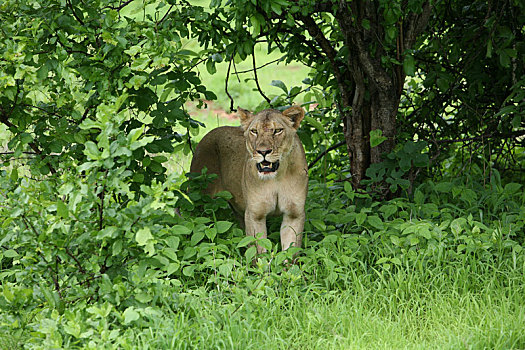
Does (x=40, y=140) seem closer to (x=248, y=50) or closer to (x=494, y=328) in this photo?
(x=248, y=50)

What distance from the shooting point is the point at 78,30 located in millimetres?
4055

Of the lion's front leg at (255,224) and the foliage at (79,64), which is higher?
the foliage at (79,64)

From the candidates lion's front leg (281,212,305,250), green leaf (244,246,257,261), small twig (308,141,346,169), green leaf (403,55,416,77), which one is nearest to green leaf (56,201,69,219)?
green leaf (244,246,257,261)

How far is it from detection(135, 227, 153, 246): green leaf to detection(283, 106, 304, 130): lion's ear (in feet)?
5.98

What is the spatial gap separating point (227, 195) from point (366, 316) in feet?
5.17

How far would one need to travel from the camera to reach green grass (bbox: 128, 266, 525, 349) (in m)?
3.58

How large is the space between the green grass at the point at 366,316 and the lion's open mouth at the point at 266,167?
0.81m

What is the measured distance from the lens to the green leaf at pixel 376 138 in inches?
216

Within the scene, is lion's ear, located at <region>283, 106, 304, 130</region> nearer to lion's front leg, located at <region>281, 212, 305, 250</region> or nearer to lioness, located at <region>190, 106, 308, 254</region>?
lioness, located at <region>190, 106, 308, 254</region>

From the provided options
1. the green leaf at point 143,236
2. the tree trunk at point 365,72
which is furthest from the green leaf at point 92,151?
the tree trunk at point 365,72

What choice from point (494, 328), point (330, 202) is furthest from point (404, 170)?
point (494, 328)

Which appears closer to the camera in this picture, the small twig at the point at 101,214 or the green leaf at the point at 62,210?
the green leaf at the point at 62,210

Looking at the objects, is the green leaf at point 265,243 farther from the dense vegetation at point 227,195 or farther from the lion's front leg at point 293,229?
the lion's front leg at point 293,229

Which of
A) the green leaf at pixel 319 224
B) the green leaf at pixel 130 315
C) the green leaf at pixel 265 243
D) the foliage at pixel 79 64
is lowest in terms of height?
the green leaf at pixel 130 315
